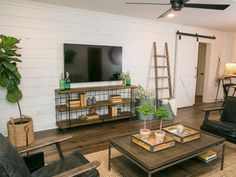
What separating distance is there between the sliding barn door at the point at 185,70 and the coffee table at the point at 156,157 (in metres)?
3.40

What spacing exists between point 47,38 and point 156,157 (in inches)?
120

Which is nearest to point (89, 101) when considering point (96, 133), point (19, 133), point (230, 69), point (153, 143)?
point (96, 133)

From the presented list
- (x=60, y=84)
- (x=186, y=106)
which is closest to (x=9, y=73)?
(x=60, y=84)

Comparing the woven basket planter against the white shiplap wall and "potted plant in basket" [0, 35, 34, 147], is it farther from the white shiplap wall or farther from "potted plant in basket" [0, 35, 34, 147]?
the white shiplap wall

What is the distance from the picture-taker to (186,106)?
20.4 feet

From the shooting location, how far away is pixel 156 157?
207 centimetres

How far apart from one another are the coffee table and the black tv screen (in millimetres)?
2022

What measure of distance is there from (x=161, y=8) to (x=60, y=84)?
2.58 m

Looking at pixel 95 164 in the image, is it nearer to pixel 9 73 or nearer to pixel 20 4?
pixel 9 73

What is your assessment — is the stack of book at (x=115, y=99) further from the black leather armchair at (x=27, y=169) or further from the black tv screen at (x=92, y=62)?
the black leather armchair at (x=27, y=169)

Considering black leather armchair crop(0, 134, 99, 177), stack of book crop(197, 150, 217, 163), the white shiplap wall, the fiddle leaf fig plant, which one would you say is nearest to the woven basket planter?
the fiddle leaf fig plant

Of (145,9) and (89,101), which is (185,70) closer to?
(145,9)

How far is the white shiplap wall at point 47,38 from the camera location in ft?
11.5

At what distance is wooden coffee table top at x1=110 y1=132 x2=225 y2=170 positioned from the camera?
199 centimetres
